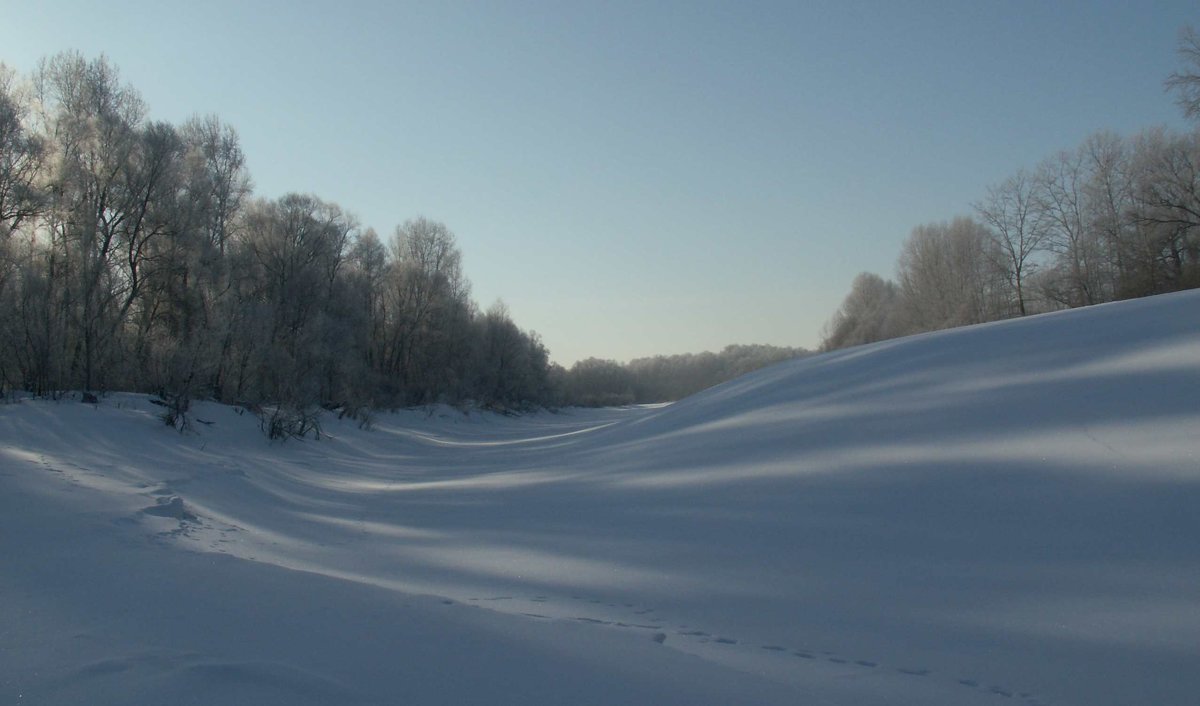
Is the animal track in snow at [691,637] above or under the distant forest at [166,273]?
under

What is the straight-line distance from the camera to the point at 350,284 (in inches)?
1487

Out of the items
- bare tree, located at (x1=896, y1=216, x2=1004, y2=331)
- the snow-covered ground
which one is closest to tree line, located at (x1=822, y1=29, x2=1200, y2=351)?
bare tree, located at (x1=896, y1=216, x2=1004, y2=331)

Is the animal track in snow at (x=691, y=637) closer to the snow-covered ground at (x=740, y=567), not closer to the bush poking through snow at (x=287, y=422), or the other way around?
the snow-covered ground at (x=740, y=567)

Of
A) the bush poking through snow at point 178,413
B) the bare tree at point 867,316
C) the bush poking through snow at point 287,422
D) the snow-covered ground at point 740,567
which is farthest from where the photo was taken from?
the bare tree at point 867,316

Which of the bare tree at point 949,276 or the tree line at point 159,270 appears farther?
the bare tree at point 949,276

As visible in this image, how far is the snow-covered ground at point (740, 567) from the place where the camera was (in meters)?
2.67

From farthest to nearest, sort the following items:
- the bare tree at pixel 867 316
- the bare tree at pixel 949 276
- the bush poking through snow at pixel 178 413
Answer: the bare tree at pixel 867 316 → the bare tree at pixel 949 276 → the bush poking through snow at pixel 178 413

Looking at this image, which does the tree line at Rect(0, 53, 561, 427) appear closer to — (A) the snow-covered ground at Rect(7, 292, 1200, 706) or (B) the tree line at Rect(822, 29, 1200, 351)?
(A) the snow-covered ground at Rect(7, 292, 1200, 706)

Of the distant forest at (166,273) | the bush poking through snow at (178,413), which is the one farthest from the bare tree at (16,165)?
the bush poking through snow at (178,413)

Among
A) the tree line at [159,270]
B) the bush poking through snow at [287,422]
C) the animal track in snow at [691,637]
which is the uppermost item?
the tree line at [159,270]

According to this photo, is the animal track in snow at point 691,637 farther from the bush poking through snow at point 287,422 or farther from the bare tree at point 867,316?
the bare tree at point 867,316

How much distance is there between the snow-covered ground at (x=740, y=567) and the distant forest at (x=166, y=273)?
7.99m

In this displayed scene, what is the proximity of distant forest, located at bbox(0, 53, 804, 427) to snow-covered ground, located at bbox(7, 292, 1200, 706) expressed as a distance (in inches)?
314

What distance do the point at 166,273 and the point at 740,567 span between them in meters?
25.0
